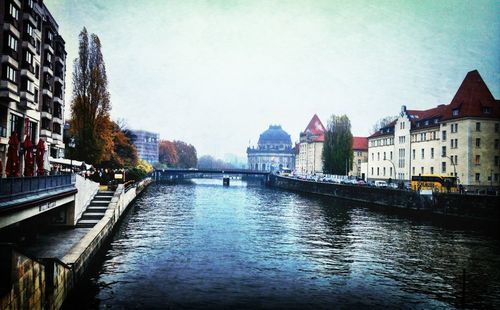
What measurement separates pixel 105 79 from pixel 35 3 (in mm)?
27071

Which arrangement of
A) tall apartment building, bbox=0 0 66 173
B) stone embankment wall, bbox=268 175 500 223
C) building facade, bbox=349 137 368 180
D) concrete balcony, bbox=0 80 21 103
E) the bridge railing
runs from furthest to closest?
building facade, bbox=349 137 368 180, stone embankment wall, bbox=268 175 500 223, tall apartment building, bbox=0 0 66 173, concrete balcony, bbox=0 80 21 103, the bridge railing

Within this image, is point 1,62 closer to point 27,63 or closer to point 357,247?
point 27,63

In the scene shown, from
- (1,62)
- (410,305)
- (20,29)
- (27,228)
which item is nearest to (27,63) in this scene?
(20,29)

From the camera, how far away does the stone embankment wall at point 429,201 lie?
2115 inches

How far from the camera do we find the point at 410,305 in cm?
2261

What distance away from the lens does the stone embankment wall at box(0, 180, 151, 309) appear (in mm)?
13633

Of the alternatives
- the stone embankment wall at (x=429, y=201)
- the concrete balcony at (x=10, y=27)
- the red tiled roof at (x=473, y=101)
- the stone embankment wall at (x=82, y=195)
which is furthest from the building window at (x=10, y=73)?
the red tiled roof at (x=473, y=101)

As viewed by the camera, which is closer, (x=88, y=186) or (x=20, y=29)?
(x=88, y=186)

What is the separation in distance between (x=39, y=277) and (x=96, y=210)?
27.1 meters

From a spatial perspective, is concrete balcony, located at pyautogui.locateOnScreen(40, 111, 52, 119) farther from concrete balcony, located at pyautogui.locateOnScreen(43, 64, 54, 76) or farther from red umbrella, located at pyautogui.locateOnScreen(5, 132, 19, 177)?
red umbrella, located at pyautogui.locateOnScreen(5, 132, 19, 177)

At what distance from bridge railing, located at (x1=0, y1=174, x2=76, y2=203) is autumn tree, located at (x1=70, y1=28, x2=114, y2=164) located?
41497 millimetres

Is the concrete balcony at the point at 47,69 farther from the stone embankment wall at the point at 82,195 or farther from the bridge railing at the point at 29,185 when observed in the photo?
the bridge railing at the point at 29,185

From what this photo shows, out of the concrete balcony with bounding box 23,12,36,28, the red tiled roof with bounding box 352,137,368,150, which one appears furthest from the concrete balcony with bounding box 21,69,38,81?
the red tiled roof with bounding box 352,137,368,150

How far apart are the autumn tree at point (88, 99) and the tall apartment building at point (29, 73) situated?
14.3 feet
